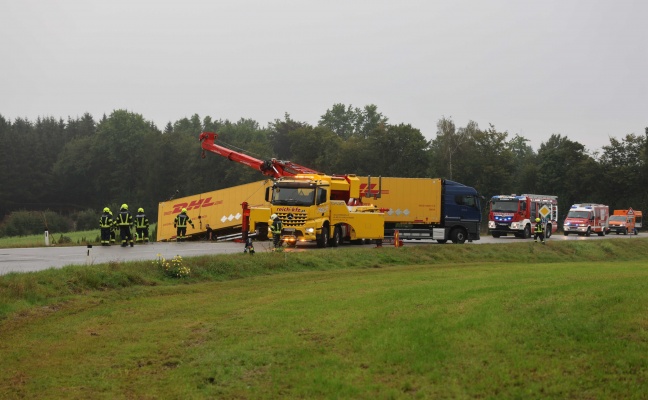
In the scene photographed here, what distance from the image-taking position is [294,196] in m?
33.3

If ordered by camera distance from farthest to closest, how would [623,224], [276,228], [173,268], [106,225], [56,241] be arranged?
[623,224] < [56,241] < [106,225] < [276,228] < [173,268]

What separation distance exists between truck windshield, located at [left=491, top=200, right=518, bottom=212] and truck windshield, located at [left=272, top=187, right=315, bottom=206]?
74.3 feet

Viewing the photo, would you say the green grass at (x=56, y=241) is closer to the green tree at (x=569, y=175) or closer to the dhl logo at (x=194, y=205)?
the dhl logo at (x=194, y=205)

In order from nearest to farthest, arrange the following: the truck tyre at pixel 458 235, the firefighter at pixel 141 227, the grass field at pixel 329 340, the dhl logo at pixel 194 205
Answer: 1. the grass field at pixel 329 340
2. the firefighter at pixel 141 227
3. the truck tyre at pixel 458 235
4. the dhl logo at pixel 194 205

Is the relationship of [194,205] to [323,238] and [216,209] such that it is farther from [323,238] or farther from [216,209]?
[323,238]

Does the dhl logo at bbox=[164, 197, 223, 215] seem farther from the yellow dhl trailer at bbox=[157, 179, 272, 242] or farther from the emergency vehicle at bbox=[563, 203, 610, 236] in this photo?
the emergency vehicle at bbox=[563, 203, 610, 236]

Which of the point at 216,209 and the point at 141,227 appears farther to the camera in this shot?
the point at 216,209

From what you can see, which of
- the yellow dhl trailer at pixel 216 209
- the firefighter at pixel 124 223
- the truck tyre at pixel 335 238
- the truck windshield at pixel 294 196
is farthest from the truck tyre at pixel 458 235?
the firefighter at pixel 124 223

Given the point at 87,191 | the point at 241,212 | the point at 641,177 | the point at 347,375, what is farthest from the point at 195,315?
the point at 87,191

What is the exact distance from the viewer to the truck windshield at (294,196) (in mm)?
33125

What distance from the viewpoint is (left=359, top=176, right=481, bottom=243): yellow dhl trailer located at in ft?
137

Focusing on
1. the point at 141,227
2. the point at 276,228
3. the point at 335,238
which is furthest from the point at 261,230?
the point at 276,228

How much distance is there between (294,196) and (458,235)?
40.9ft

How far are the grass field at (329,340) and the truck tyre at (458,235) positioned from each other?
23741 millimetres
